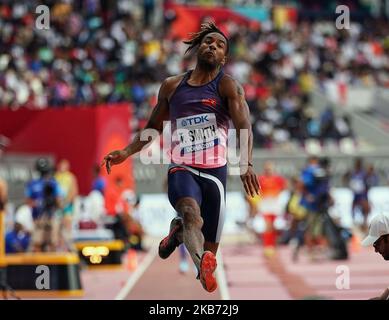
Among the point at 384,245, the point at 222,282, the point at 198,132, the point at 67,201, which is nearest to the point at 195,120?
the point at 198,132

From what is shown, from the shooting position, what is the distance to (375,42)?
133 feet

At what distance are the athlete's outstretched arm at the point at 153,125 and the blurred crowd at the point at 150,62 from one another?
18.2 m

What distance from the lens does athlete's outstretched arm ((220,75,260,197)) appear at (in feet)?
28.0

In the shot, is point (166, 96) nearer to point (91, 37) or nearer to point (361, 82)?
point (91, 37)

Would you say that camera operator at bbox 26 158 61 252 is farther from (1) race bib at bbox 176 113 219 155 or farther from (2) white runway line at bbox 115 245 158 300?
(1) race bib at bbox 176 113 219 155

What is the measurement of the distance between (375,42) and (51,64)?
13.9 meters

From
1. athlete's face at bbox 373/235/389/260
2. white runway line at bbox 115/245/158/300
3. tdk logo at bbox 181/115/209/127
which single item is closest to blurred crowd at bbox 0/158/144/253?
white runway line at bbox 115/245/158/300

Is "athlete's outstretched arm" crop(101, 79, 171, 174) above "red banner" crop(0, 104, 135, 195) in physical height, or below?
below

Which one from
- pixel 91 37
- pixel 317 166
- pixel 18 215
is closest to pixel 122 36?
pixel 91 37

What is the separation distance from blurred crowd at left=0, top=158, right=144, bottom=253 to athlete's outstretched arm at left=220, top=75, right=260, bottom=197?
5.16m

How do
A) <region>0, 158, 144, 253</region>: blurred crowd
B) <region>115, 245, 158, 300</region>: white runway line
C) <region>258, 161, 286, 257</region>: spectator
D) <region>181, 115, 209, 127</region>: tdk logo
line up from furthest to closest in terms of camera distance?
<region>258, 161, 286, 257</region>: spectator < <region>0, 158, 144, 253</region>: blurred crowd < <region>115, 245, 158, 300</region>: white runway line < <region>181, 115, 209, 127</region>: tdk logo

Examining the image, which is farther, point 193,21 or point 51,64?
point 193,21

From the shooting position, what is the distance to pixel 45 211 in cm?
1789

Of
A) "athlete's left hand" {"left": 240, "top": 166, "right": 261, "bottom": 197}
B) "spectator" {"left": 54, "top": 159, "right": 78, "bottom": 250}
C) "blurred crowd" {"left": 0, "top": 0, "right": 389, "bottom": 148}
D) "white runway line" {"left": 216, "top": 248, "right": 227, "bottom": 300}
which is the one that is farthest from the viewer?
"blurred crowd" {"left": 0, "top": 0, "right": 389, "bottom": 148}
